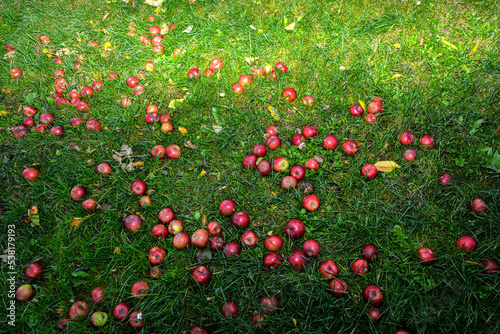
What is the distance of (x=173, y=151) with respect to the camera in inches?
128

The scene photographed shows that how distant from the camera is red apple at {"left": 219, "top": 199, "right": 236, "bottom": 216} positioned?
9.33 feet

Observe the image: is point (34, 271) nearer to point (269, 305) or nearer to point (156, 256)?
point (156, 256)

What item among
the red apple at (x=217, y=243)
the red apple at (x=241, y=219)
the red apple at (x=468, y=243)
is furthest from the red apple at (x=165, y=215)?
the red apple at (x=468, y=243)

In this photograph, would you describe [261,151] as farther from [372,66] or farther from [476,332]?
[476,332]

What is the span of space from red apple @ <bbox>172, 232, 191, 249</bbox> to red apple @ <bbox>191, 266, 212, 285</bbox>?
256 millimetres

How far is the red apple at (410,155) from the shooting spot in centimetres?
292

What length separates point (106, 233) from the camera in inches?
114

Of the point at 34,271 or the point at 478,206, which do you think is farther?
the point at 34,271

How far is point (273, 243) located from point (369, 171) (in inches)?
45.6

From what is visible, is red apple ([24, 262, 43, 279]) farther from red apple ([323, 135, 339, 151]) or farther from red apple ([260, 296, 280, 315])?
red apple ([323, 135, 339, 151])

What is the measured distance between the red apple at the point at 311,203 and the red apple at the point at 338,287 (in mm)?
655

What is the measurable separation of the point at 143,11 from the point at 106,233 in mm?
3571

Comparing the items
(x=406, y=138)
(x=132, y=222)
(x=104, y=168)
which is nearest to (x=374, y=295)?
(x=406, y=138)

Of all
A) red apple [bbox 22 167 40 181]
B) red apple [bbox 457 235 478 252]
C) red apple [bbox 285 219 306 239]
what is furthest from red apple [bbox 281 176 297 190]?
red apple [bbox 22 167 40 181]
